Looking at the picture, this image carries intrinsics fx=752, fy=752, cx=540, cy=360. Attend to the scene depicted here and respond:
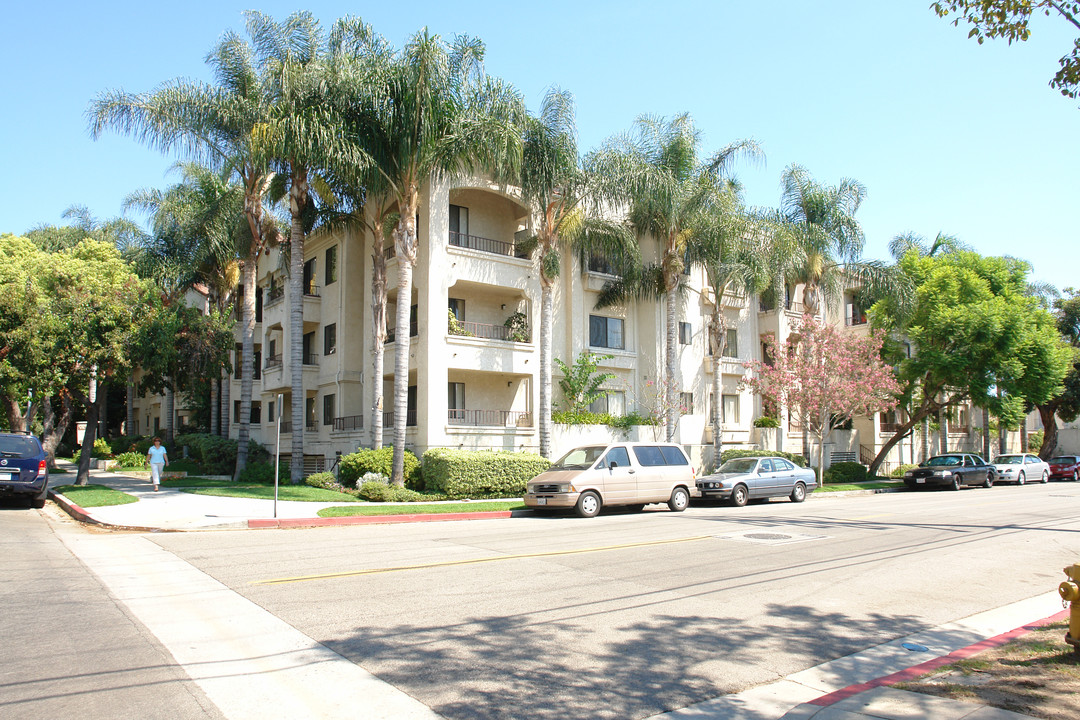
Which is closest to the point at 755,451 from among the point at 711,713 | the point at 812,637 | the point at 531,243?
the point at 531,243

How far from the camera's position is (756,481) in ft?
75.1

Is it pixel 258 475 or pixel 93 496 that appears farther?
pixel 258 475

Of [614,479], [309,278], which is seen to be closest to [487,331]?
[309,278]

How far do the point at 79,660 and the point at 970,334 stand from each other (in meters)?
36.6

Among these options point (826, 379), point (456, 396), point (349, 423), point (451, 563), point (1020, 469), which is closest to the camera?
point (451, 563)

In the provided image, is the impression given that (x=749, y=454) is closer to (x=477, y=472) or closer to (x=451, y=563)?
(x=477, y=472)

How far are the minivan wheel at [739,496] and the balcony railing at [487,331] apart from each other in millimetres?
10345

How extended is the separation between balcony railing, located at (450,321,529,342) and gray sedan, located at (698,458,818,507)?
31.9ft

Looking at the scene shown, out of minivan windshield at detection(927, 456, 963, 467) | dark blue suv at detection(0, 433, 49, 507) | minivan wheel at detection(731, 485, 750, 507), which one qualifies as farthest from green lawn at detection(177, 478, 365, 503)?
minivan windshield at detection(927, 456, 963, 467)

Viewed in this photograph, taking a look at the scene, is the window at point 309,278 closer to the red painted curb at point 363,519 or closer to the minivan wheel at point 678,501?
the red painted curb at point 363,519

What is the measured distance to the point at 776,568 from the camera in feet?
34.9

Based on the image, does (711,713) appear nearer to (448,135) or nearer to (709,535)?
(709,535)

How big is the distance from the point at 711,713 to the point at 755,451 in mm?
29873

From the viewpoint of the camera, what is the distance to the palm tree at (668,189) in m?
25.8
